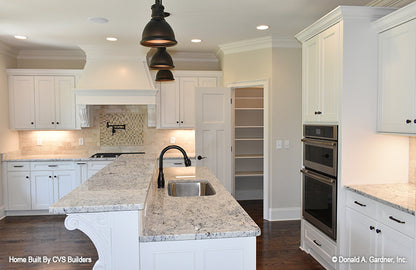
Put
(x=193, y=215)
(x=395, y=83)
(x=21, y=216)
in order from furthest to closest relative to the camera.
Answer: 1. (x=21, y=216)
2. (x=395, y=83)
3. (x=193, y=215)

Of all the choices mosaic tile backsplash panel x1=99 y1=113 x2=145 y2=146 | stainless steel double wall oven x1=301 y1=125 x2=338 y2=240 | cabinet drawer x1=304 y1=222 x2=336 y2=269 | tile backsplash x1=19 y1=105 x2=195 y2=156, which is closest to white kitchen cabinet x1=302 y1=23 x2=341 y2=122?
stainless steel double wall oven x1=301 y1=125 x2=338 y2=240

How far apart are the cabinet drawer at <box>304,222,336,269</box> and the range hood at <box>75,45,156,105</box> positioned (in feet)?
10.0

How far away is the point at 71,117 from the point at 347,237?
4442mm

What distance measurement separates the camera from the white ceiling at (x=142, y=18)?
10.4ft

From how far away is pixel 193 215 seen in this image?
5.90 feet

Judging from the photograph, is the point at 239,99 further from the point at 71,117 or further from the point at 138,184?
the point at 138,184

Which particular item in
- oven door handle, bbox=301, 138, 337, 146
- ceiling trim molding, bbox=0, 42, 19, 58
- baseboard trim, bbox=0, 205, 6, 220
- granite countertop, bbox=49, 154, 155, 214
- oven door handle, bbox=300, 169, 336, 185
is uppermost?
ceiling trim molding, bbox=0, 42, 19, 58

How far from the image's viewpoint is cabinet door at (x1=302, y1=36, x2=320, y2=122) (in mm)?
3053

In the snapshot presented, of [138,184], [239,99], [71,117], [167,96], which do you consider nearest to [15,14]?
[71,117]

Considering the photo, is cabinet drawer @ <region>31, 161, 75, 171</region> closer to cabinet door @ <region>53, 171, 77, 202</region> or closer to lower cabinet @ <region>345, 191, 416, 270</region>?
cabinet door @ <region>53, 171, 77, 202</region>

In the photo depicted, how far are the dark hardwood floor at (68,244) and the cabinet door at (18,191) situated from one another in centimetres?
23

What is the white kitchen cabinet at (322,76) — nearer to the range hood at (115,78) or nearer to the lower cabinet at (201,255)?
the lower cabinet at (201,255)

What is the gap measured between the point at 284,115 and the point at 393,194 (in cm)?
233

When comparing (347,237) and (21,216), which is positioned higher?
(347,237)
